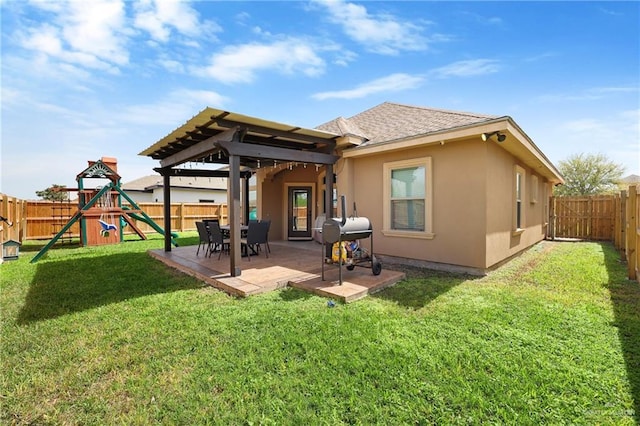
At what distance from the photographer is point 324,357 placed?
2.80 meters

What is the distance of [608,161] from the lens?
925 inches

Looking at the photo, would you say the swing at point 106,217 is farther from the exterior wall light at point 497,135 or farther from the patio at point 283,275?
the exterior wall light at point 497,135

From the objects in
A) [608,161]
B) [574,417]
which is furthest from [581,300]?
[608,161]

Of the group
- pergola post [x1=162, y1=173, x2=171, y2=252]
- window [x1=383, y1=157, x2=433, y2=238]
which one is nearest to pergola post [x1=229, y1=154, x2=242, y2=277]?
window [x1=383, y1=157, x2=433, y2=238]

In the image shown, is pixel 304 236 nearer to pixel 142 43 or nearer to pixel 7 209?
pixel 142 43

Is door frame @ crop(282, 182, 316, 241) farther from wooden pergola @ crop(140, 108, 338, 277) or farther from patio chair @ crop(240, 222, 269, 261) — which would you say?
patio chair @ crop(240, 222, 269, 261)

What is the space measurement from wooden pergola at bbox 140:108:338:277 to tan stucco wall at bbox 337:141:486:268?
1.74 metres

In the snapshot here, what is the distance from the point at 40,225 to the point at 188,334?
47.2 ft

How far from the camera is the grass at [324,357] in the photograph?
7.00ft

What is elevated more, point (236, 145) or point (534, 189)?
point (236, 145)

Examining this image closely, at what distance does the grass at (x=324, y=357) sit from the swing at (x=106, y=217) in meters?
6.86

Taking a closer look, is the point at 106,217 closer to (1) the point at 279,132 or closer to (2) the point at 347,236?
(1) the point at 279,132

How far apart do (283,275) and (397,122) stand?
15.6 feet


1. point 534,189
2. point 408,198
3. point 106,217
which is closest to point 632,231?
point 408,198
